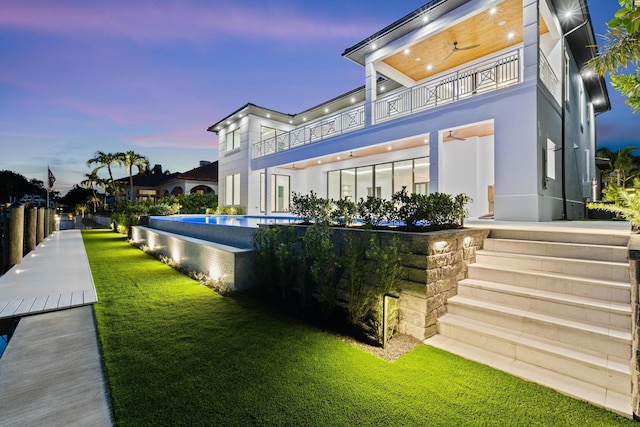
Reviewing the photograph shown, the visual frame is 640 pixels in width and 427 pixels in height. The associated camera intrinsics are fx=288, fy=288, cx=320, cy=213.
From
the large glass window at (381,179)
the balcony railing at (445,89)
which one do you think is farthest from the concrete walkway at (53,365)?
the balcony railing at (445,89)

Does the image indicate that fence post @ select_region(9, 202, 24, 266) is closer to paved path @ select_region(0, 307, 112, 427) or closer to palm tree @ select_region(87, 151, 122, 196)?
paved path @ select_region(0, 307, 112, 427)

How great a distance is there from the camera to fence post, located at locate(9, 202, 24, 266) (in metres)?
7.67

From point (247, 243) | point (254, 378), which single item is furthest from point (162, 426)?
point (247, 243)

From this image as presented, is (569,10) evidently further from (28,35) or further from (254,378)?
(28,35)

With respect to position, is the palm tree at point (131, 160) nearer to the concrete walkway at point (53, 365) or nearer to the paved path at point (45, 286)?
the paved path at point (45, 286)

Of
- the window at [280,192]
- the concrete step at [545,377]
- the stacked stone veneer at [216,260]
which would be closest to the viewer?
the concrete step at [545,377]

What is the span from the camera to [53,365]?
9.85 feet

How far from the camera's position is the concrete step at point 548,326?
9.42 ft

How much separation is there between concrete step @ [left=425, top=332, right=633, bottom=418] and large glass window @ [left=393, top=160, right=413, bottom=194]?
1046 cm

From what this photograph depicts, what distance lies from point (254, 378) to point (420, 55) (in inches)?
515

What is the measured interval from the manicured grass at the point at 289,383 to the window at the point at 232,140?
59.3ft

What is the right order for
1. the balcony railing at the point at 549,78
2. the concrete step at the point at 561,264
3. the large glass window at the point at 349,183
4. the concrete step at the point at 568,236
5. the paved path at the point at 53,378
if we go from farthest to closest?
the large glass window at the point at 349,183 → the balcony railing at the point at 549,78 → the concrete step at the point at 568,236 → the concrete step at the point at 561,264 → the paved path at the point at 53,378

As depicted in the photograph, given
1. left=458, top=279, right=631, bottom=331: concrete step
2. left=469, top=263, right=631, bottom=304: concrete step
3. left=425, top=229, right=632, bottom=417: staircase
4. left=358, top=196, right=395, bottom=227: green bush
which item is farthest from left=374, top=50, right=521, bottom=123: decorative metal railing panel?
left=458, top=279, right=631, bottom=331: concrete step

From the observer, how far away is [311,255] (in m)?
4.77
